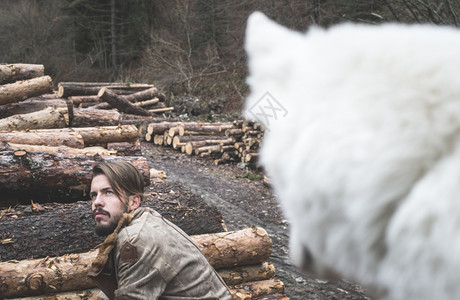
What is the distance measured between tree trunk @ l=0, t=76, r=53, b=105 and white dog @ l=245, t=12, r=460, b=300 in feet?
22.6

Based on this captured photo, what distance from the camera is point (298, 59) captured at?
0.37 meters

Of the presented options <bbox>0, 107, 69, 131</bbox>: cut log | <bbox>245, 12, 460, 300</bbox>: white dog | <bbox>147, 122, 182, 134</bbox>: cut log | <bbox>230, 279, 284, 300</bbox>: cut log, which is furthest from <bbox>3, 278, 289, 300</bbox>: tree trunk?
<bbox>147, 122, 182, 134</bbox>: cut log

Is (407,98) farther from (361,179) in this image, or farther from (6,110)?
(6,110)

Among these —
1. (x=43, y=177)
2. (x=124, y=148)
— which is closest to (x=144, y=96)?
(x=124, y=148)

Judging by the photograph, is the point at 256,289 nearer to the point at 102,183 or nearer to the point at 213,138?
the point at 102,183

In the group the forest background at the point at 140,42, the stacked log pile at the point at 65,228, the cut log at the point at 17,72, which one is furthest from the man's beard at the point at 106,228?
the forest background at the point at 140,42

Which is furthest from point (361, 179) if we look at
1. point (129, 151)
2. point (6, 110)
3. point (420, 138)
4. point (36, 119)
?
point (6, 110)

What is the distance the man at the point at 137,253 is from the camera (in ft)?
6.40

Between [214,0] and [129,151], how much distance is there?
14708 mm

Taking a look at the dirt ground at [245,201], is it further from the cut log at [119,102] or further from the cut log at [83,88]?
the cut log at [83,88]

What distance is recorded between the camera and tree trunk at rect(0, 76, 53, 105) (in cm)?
631

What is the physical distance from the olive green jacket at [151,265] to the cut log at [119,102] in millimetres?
9895

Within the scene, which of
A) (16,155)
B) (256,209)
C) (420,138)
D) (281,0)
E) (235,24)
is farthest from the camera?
(235,24)

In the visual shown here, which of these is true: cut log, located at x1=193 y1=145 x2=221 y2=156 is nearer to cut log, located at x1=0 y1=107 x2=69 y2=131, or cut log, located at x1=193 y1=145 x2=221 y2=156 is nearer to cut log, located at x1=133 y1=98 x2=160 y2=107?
cut log, located at x1=0 y1=107 x2=69 y2=131
